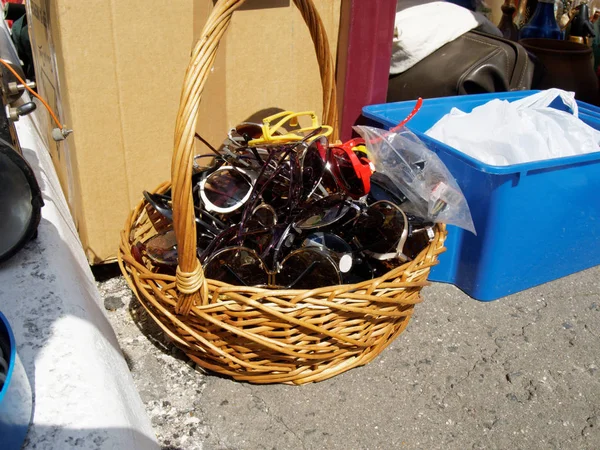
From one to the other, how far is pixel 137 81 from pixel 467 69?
1.20m

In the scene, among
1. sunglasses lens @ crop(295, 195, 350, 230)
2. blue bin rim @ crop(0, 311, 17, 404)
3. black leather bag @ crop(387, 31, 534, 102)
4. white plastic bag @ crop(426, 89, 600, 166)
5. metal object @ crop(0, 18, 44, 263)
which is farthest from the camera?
black leather bag @ crop(387, 31, 534, 102)

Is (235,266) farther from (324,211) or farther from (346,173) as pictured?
(346,173)

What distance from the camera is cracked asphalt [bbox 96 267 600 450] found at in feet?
3.84

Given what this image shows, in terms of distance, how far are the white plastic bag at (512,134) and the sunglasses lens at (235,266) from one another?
80 cm

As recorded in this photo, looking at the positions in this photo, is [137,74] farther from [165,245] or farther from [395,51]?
[395,51]

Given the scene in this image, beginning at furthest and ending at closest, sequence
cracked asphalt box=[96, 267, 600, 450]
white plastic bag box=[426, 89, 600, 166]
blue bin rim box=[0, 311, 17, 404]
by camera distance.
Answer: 1. white plastic bag box=[426, 89, 600, 166]
2. cracked asphalt box=[96, 267, 600, 450]
3. blue bin rim box=[0, 311, 17, 404]

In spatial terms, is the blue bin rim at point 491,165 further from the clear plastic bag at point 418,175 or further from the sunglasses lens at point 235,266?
the sunglasses lens at point 235,266

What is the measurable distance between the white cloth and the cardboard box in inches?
18.7

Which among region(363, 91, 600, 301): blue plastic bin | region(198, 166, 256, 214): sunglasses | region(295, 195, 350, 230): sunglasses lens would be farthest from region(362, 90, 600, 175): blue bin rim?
region(198, 166, 256, 214): sunglasses

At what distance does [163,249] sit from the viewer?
129 centimetres

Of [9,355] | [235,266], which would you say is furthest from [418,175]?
[9,355]

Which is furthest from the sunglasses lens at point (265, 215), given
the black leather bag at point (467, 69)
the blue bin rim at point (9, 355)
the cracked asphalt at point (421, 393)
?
the black leather bag at point (467, 69)

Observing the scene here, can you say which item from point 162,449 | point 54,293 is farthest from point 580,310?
point 54,293

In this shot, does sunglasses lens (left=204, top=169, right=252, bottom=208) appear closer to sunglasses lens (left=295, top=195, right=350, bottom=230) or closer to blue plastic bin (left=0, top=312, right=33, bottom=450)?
sunglasses lens (left=295, top=195, right=350, bottom=230)
